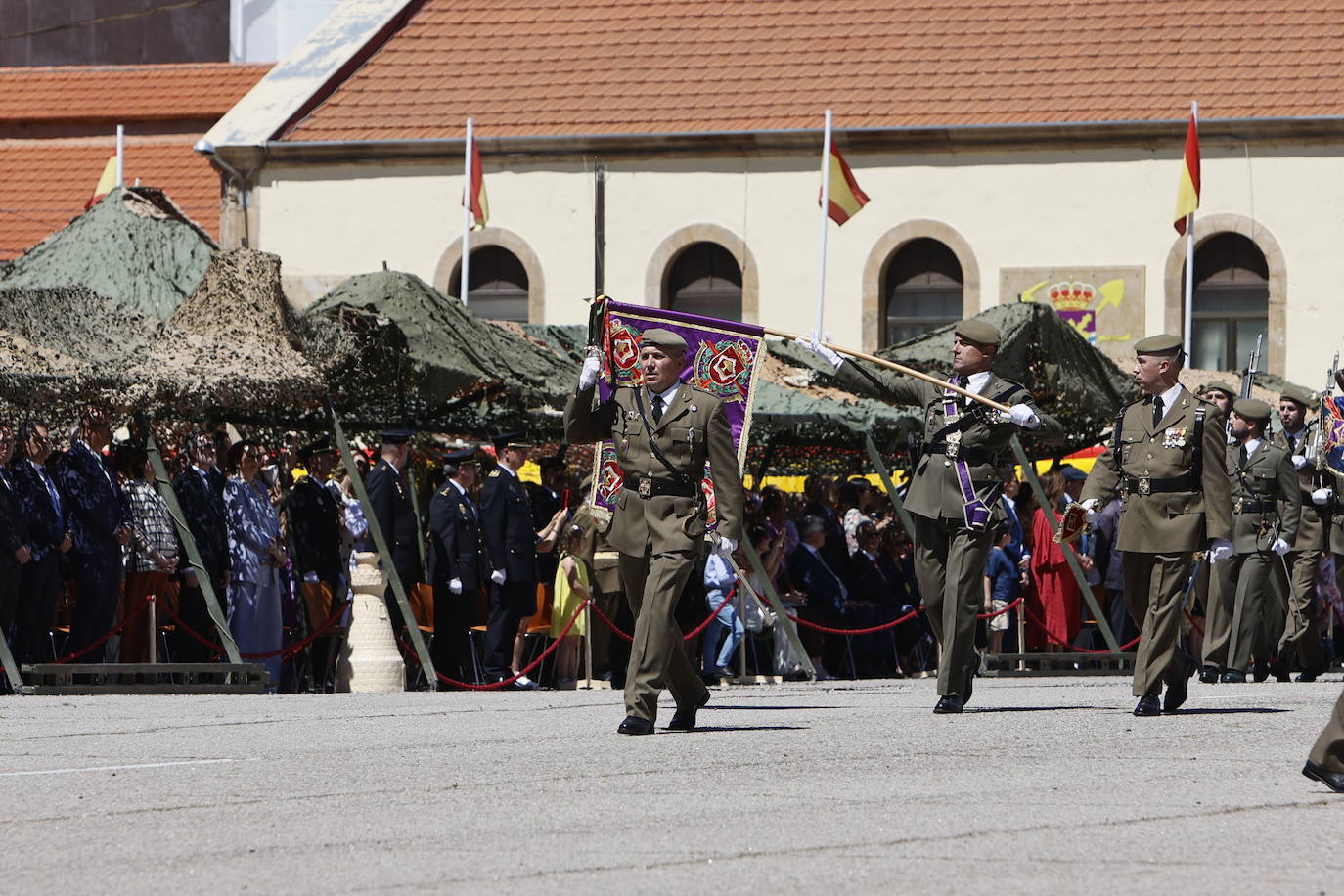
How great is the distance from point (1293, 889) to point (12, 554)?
1062 centimetres

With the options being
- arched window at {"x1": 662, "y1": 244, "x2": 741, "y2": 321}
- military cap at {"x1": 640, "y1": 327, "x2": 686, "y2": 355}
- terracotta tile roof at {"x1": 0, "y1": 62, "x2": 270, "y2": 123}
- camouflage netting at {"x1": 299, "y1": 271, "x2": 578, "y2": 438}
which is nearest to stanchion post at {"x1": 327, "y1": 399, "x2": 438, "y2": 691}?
camouflage netting at {"x1": 299, "y1": 271, "x2": 578, "y2": 438}

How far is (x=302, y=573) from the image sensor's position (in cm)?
1788

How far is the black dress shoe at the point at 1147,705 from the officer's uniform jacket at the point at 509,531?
6.66 m

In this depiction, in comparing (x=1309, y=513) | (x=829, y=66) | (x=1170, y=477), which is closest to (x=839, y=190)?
(x=829, y=66)

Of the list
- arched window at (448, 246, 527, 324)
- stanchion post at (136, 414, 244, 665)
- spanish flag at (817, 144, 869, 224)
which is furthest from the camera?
arched window at (448, 246, 527, 324)

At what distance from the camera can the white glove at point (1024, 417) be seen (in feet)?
39.9

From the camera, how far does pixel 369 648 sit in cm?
1680

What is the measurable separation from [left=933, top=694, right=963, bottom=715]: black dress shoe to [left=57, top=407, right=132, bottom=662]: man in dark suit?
622cm

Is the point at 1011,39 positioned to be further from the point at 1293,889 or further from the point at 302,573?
the point at 1293,889

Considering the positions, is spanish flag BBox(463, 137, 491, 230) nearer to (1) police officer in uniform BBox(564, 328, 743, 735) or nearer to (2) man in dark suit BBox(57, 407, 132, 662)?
(2) man in dark suit BBox(57, 407, 132, 662)

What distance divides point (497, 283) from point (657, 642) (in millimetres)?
26519

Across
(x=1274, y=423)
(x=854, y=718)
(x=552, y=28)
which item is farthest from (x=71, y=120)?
(x=854, y=718)

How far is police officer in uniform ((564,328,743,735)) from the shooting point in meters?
11.0

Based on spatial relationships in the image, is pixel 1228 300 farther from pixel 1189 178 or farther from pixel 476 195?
pixel 476 195
